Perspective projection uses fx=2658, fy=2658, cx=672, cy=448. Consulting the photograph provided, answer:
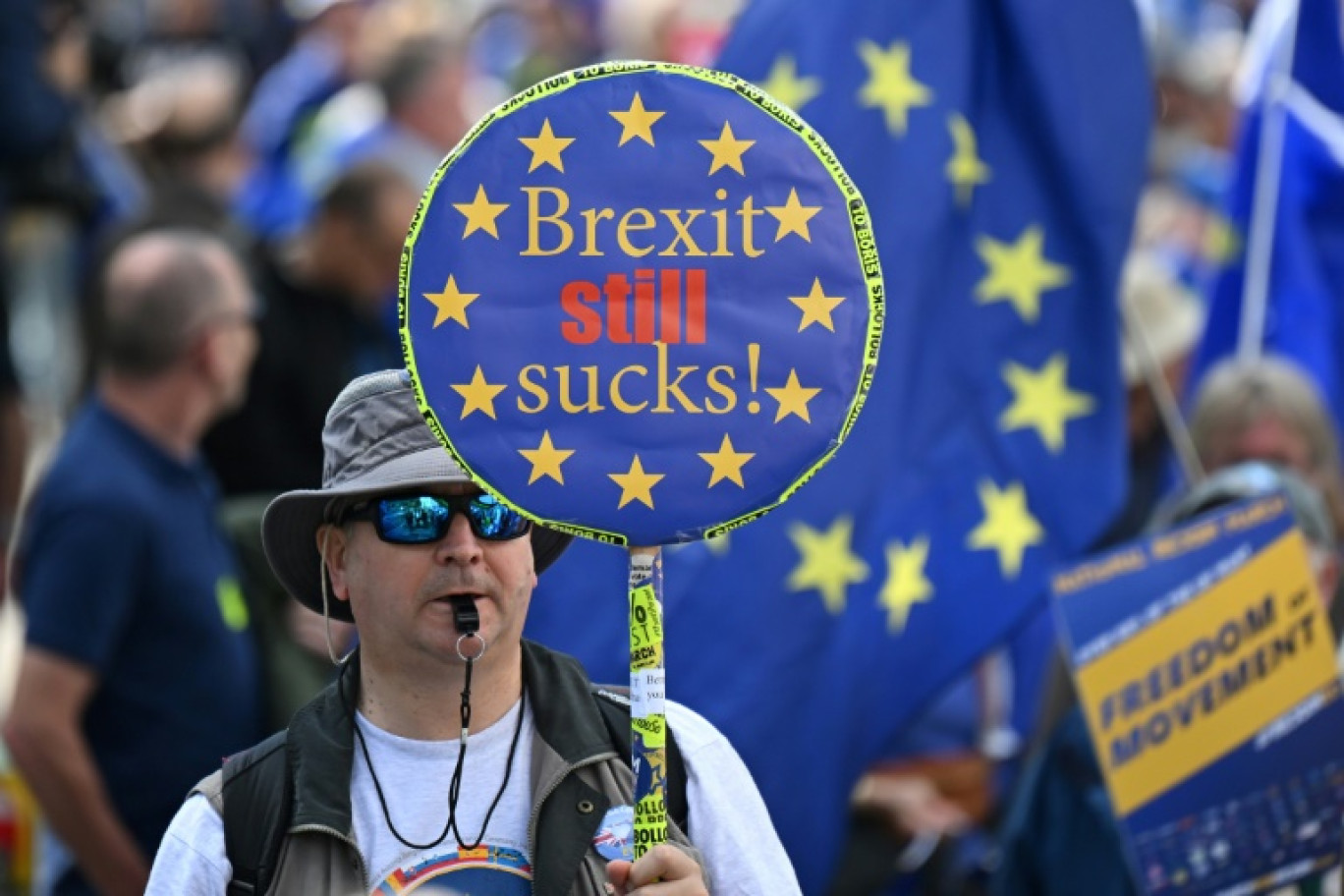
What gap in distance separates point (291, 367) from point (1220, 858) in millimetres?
3201

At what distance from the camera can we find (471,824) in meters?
3.29

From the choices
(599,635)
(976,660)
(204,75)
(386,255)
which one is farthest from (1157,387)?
(204,75)

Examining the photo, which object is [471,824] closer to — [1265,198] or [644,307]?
[644,307]

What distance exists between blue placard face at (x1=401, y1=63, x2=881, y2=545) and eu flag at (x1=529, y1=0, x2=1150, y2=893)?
8.75ft

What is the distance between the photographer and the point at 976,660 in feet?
20.1

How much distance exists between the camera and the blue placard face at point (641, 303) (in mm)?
3189

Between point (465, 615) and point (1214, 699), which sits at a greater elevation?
point (1214, 699)

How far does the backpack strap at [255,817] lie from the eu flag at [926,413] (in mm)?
2566

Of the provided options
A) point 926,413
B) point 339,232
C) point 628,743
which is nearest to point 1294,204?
point 926,413

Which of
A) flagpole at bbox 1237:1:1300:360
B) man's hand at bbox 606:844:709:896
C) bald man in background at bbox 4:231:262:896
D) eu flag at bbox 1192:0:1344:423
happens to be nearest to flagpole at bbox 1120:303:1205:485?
flagpole at bbox 1237:1:1300:360

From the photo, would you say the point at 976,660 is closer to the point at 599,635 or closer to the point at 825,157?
the point at 599,635

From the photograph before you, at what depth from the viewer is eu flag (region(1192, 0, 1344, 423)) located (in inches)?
300

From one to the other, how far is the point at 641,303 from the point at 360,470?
46 cm

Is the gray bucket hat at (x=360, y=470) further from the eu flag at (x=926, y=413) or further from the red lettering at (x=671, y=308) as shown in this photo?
the eu flag at (x=926, y=413)
